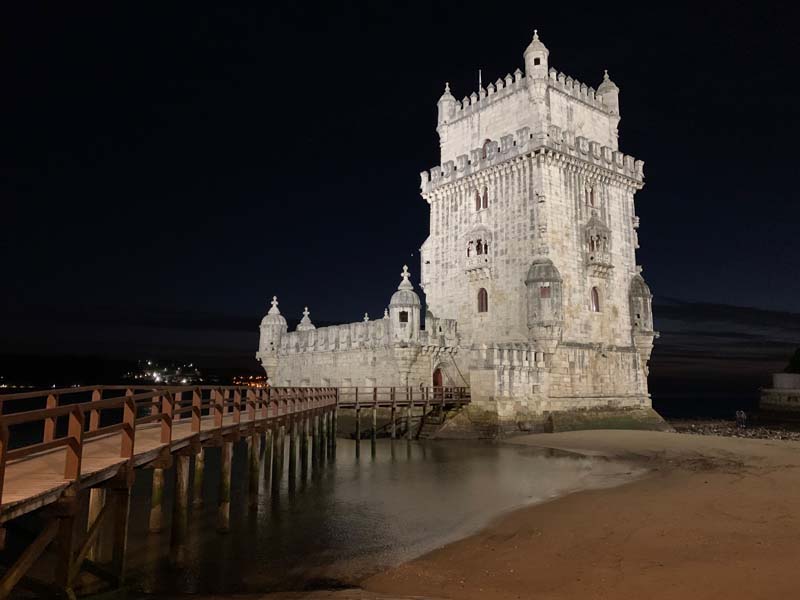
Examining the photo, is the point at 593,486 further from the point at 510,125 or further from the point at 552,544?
the point at 510,125

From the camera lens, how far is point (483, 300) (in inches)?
1383

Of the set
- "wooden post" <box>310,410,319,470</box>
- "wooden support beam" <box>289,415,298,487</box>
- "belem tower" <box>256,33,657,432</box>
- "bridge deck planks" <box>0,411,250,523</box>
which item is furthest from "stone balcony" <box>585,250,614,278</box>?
"bridge deck planks" <box>0,411,250,523</box>

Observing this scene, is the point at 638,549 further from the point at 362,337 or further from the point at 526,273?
the point at 362,337

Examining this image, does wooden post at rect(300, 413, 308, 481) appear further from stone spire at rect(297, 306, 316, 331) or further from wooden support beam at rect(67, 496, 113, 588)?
stone spire at rect(297, 306, 316, 331)

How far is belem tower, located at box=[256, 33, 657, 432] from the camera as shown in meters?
31.2

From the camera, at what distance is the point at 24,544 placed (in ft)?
44.9

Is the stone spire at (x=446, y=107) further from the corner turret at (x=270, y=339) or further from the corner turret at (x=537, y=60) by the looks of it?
the corner turret at (x=270, y=339)

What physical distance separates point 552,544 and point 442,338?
2212cm

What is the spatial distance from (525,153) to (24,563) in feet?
99.4

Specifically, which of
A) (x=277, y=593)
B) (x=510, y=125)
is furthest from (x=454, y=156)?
(x=277, y=593)

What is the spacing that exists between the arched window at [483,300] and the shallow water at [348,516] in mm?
10467

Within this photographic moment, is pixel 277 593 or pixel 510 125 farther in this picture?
pixel 510 125

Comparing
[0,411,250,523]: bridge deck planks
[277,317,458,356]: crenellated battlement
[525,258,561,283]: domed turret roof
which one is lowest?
[0,411,250,523]: bridge deck planks

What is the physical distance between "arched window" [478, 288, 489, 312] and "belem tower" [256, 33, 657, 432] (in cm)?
6
